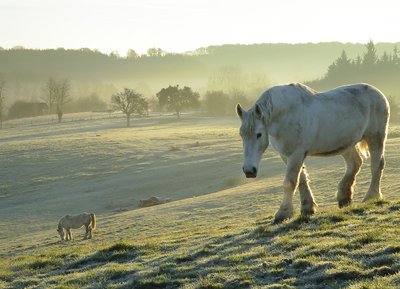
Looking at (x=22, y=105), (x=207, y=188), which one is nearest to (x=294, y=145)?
(x=207, y=188)

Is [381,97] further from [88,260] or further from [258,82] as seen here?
[258,82]

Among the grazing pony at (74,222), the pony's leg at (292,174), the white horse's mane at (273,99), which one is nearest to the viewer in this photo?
the white horse's mane at (273,99)

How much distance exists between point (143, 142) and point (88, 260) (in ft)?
201

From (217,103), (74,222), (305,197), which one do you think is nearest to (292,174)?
(305,197)

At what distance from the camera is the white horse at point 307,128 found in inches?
425

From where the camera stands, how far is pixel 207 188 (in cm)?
4641

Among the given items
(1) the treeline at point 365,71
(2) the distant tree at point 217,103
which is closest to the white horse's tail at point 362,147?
(2) the distant tree at point 217,103

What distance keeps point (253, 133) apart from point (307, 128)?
4.36 ft

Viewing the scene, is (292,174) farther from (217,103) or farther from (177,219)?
(217,103)

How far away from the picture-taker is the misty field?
8.64m

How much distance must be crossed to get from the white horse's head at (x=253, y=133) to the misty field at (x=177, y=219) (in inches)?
63.6

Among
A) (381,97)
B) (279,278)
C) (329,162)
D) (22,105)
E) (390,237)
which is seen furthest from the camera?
(22,105)

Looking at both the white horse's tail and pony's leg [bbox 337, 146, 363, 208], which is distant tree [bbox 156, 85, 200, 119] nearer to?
the white horse's tail

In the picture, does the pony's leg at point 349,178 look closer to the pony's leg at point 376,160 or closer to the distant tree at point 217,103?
the pony's leg at point 376,160
